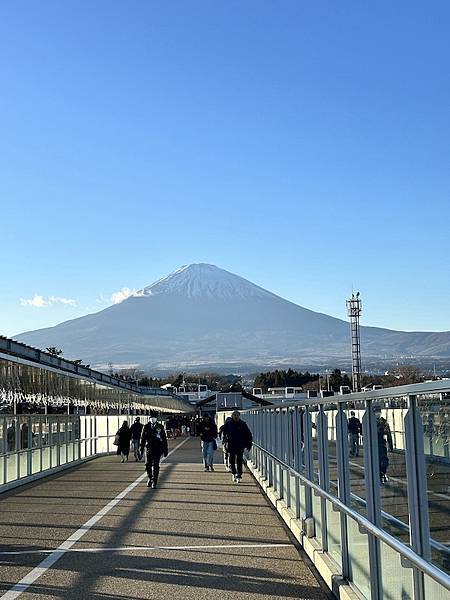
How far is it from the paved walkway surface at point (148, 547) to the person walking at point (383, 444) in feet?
7.58

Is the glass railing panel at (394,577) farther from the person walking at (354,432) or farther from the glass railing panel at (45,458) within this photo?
the glass railing panel at (45,458)

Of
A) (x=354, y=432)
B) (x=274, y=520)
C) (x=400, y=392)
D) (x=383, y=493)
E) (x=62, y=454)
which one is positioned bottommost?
(x=274, y=520)

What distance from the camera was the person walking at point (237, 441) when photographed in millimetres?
20344

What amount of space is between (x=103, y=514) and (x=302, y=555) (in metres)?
4.99

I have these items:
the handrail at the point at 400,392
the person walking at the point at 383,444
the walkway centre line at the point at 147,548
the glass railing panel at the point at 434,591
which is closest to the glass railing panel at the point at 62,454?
the walkway centre line at the point at 147,548

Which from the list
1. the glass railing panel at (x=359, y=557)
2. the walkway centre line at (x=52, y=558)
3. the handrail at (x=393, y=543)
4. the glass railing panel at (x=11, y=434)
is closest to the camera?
the handrail at (x=393, y=543)

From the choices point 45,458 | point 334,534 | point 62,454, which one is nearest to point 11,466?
point 45,458

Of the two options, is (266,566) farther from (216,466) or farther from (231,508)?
(216,466)

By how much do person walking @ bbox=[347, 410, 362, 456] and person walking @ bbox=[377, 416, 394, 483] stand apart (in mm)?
786

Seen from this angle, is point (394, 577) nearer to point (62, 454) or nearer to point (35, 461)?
point (35, 461)

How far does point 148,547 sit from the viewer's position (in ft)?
35.5

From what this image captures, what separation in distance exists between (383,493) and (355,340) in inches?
3659

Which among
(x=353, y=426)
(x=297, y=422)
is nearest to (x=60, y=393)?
(x=297, y=422)

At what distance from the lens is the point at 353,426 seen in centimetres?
731
